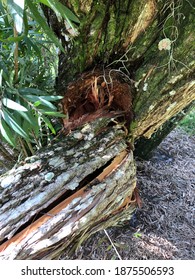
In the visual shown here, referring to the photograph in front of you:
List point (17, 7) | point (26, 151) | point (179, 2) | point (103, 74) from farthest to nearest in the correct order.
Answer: point (26, 151)
point (103, 74)
point (179, 2)
point (17, 7)

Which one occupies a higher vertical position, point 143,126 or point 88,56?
point 88,56

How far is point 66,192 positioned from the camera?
0.81 m

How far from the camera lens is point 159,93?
89 centimetres

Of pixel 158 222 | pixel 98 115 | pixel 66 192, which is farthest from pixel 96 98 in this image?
pixel 158 222

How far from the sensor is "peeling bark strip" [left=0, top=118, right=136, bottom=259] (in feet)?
2.35

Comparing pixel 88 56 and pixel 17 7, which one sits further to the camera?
pixel 88 56

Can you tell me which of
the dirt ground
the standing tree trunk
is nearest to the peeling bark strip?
the standing tree trunk

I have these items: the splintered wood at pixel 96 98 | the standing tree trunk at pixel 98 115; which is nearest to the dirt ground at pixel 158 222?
the standing tree trunk at pixel 98 115

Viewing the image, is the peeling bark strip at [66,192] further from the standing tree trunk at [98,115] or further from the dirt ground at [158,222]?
the dirt ground at [158,222]

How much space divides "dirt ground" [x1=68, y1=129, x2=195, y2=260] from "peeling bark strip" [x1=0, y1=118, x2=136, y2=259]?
396mm

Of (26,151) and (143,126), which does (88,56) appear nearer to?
(143,126)

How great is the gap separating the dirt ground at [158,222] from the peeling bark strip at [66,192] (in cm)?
40
